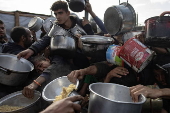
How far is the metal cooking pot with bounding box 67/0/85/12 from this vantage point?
9.32 ft

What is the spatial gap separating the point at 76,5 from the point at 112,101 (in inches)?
87.8

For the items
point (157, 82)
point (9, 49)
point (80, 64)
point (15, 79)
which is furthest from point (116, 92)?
point (9, 49)

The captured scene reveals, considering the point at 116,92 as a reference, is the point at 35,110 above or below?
below

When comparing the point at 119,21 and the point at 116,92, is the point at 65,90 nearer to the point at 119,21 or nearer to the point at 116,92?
the point at 116,92

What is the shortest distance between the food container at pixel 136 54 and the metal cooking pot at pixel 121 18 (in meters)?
0.74

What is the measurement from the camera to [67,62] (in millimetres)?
2781

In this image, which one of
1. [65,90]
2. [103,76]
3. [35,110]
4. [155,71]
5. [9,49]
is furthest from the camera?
[9,49]

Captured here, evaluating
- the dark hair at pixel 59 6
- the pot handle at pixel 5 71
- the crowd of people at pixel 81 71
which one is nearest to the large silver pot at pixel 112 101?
the crowd of people at pixel 81 71

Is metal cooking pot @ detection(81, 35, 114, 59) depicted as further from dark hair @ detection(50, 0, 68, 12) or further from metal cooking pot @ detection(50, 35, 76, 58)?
dark hair @ detection(50, 0, 68, 12)

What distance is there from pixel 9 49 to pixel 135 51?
276 centimetres

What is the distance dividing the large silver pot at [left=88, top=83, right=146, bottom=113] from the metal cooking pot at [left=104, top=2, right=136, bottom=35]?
120 cm

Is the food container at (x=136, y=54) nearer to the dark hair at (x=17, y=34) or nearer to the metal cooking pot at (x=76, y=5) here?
the metal cooking pot at (x=76, y=5)

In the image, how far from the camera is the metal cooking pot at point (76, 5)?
284 cm

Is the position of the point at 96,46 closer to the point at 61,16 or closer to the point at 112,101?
the point at 112,101
